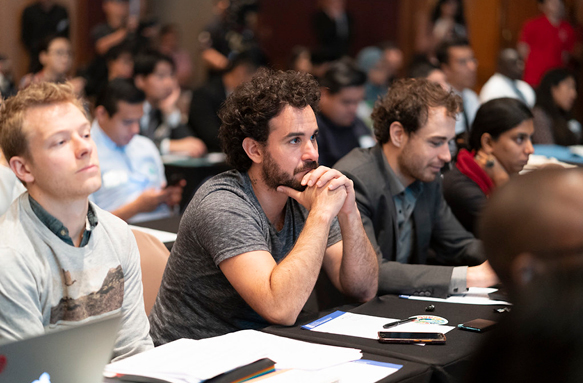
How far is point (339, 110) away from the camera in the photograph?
5.06 metres

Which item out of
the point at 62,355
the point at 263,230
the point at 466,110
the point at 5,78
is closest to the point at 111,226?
the point at 263,230

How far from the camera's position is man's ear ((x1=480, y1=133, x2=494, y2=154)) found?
124 inches

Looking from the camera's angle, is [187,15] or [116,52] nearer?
[116,52]

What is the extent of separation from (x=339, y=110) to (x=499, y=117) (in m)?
2.06

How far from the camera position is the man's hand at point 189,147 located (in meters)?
5.35

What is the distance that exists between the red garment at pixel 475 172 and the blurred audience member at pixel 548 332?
7.72 ft

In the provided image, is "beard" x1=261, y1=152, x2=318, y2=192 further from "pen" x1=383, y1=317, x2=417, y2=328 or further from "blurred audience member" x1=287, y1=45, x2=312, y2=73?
"blurred audience member" x1=287, y1=45, x2=312, y2=73

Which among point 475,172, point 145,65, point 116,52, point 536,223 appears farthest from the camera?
point 116,52

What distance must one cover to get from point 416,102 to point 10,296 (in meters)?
1.79

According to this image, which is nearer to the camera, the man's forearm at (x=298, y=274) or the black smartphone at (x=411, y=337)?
the black smartphone at (x=411, y=337)

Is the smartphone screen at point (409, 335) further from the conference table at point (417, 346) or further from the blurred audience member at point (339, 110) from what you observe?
the blurred audience member at point (339, 110)

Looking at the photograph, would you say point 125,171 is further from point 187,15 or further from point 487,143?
point 187,15

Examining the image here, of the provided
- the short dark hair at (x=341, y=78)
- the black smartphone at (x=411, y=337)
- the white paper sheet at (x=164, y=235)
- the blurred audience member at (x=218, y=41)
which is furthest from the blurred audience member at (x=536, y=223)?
the blurred audience member at (x=218, y=41)

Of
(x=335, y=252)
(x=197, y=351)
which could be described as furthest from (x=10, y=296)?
(x=335, y=252)
